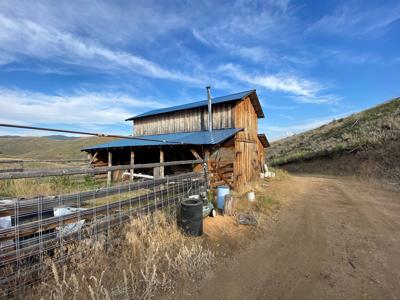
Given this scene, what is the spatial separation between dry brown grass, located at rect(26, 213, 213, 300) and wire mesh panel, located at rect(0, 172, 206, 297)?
0.70 ft

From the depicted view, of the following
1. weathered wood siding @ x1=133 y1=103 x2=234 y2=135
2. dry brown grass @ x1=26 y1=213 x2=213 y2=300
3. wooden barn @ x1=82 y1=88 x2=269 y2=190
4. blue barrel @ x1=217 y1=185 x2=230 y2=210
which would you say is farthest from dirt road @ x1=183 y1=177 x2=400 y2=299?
weathered wood siding @ x1=133 y1=103 x2=234 y2=135

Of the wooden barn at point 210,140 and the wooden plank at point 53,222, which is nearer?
the wooden plank at point 53,222

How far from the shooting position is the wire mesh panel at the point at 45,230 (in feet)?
11.1

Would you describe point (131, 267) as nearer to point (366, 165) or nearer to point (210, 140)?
point (210, 140)

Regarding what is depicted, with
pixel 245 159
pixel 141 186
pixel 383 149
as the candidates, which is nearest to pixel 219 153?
pixel 245 159

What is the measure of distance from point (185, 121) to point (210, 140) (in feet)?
21.0

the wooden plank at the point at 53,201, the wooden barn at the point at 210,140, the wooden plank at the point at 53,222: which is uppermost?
the wooden barn at the point at 210,140

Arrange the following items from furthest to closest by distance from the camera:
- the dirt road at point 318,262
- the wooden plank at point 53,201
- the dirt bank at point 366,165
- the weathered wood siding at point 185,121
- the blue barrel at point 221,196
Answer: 1. the weathered wood siding at point 185,121
2. the dirt bank at point 366,165
3. the blue barrel at point 221,196
4. the dirt road at point 318,262
5. the wooden plank at point 53,201

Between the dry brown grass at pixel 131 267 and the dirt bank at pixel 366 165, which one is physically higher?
the dirt bank at pixel 366 165

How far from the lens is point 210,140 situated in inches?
487

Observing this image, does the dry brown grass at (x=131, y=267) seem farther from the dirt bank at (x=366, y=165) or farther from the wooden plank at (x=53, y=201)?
the dirt bank at (x=366, y=165)

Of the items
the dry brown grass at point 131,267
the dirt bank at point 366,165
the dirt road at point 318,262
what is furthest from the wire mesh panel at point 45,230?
the dirt bank at point 366,165

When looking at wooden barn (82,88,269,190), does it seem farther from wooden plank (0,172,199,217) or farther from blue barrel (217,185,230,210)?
wooden plank (0,172,199,217)

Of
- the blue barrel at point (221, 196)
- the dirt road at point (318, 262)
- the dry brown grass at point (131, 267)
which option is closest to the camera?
the dry brown grass at point (131, 267)
